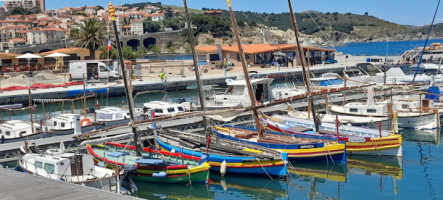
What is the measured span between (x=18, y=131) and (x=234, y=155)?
16.4 metres

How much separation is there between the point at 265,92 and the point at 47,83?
3587cm

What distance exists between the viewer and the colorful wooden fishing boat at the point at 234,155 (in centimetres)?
2952

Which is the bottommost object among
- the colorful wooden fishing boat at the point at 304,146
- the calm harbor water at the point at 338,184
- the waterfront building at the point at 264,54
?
the calm harbor water at the point at 338,184

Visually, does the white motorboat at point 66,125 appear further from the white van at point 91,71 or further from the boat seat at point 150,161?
the white van at point 91,71

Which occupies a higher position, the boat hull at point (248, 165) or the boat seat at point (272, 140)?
the boat seat at point (272, 140)

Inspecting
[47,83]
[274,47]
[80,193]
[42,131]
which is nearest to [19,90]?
[47,83]

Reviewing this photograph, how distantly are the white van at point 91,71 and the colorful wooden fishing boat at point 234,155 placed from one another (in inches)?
1694

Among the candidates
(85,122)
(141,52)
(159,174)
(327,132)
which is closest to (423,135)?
(327,132)

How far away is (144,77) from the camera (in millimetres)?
82625

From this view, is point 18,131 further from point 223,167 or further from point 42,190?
point 42,190

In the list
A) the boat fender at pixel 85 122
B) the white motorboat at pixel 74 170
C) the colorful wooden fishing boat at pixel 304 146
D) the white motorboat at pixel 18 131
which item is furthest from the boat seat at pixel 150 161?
the boat fender at pixel 85 122

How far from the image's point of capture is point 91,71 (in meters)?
76.1

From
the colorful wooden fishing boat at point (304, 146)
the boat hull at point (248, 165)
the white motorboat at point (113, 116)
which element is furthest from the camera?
the white motorboat at point (113, 116)

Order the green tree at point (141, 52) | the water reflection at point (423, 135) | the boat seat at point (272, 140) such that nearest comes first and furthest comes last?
1. the boat seat at point (272, 140)
2. the water reflection at point (423, 135)
3. the green tree at point (141, 52)
